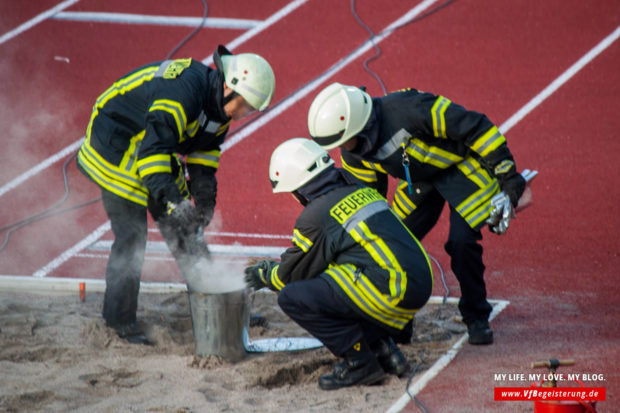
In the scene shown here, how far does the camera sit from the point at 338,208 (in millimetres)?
4574

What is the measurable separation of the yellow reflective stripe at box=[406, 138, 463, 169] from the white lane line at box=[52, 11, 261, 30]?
6.80m

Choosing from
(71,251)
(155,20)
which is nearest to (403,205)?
(71,251)

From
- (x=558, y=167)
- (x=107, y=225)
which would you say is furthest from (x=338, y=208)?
(x=558, y=167)

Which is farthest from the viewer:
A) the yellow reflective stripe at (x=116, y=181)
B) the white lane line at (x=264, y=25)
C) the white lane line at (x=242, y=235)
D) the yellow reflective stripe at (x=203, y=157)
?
the white lane line at (x=264, y=25)

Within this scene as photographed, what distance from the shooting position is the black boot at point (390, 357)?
15.8ft

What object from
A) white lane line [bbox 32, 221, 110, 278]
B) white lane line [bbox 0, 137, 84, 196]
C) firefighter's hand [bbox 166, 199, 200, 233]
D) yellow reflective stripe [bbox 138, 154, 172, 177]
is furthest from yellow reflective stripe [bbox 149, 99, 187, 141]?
white lane line [bbox 0, 137, 84, 196]

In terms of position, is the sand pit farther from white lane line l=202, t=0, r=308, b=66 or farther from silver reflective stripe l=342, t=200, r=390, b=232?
white lane line l=202, t=0, r=308, b=66

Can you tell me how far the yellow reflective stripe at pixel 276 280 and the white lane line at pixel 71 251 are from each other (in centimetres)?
296

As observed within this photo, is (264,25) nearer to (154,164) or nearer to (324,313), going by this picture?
(154,164)

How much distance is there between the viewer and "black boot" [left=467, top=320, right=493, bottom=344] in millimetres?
5309

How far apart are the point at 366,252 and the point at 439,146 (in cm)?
104

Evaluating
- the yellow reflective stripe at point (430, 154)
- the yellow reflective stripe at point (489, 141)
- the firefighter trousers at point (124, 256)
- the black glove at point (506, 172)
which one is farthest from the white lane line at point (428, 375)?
the firefighter trousers at point (124, 256)

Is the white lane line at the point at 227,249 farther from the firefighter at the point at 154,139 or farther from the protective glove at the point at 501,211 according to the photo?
the protective glove at the point at 501,211

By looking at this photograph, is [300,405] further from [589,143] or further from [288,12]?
[288,12]
